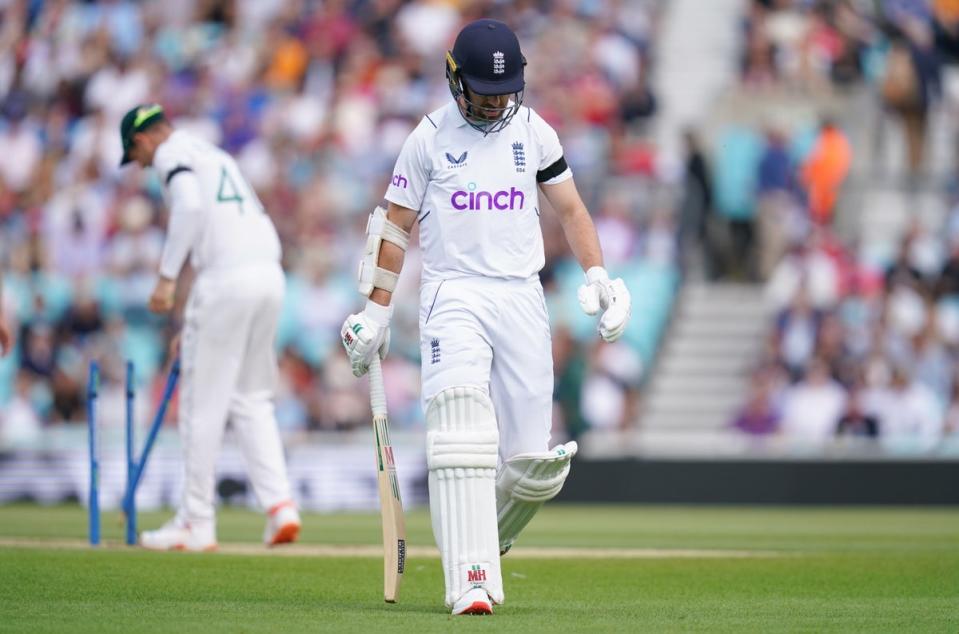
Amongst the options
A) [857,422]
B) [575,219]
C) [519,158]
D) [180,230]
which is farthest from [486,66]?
[857,422]

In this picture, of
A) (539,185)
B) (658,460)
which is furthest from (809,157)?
(539,185)

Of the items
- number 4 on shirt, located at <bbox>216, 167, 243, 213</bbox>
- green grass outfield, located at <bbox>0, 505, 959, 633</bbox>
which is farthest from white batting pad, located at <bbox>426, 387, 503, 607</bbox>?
number 4 on shirt, located at <bbox>216, 167, 243, 213</bbox>

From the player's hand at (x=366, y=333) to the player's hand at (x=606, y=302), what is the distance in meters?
0.85

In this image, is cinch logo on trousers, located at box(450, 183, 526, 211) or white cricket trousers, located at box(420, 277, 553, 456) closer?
white cricket trousers, located at box(420, 277, 553, 456)

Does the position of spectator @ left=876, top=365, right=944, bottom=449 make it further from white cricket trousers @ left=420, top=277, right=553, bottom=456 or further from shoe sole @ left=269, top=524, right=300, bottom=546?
white cricket trousers @ left=420, top=277, right=553, bottom=456

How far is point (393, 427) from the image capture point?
1958 cm

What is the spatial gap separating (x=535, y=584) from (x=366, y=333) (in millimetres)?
2079

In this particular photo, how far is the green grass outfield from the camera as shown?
7.30 meters

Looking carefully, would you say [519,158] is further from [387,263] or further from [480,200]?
[387,263]

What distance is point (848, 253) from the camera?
20.2 m

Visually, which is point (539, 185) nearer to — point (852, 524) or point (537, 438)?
point (537, 438)

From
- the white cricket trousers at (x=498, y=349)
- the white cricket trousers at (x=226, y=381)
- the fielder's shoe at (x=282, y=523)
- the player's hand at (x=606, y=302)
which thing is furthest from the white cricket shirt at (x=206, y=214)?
the player's hand at (x=606, y=302)

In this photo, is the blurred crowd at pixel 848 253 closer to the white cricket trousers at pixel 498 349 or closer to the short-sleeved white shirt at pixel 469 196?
the white cricket trousers at pixel 498 349

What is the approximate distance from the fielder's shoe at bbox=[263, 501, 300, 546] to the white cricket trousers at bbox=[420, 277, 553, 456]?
3.50m
